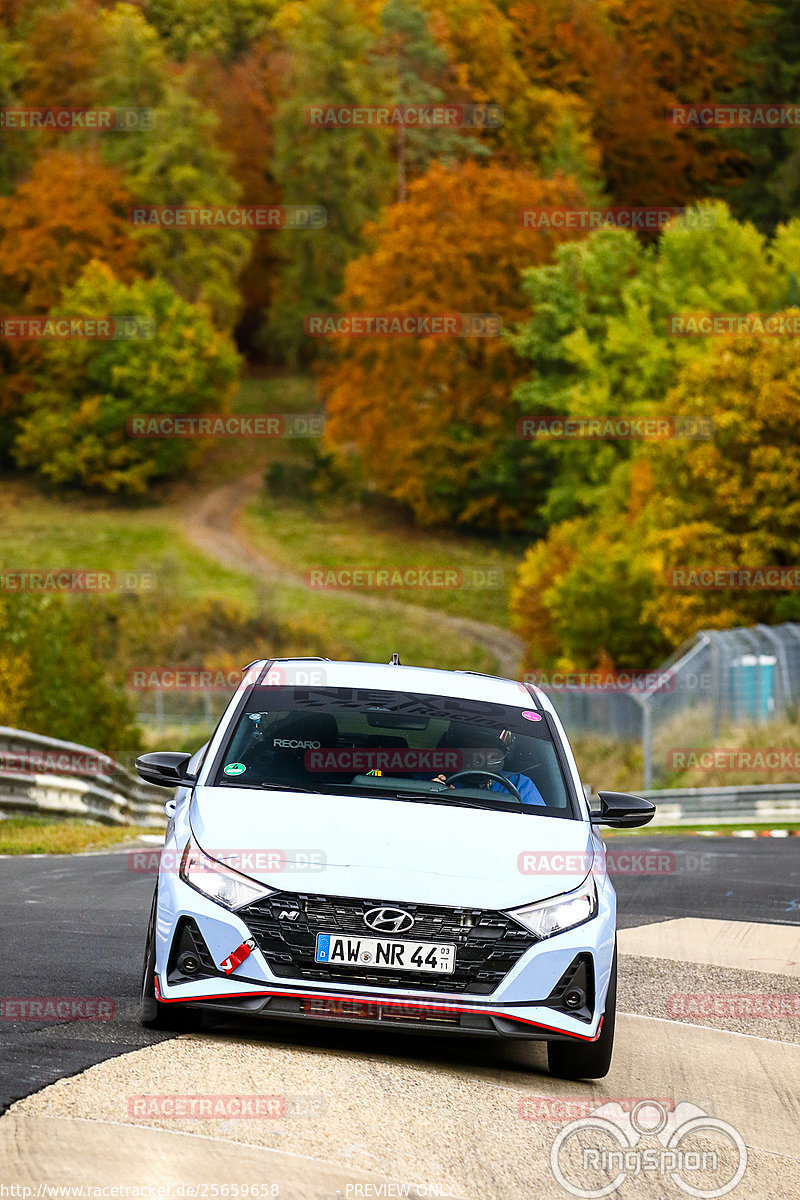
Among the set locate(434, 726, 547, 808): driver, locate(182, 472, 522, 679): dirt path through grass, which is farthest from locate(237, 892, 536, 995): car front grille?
locate(182, 472, 522, 679): dirt path through grass

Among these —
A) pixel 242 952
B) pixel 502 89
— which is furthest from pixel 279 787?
pixel 502 89

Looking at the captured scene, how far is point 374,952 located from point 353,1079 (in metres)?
0.49

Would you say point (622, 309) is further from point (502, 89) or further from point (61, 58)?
point (61, 58)

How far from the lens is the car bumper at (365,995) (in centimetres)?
741

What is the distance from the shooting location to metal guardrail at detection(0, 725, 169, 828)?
19.6 m

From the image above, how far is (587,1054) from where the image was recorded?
307 inches

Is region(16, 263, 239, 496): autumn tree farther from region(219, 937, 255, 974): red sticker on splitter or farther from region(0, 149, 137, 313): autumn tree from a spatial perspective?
region(219, 937, 255, 974): red sticker on splitter

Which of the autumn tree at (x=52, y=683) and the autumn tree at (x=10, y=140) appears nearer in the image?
the autumn tree at (x=52, y=683)

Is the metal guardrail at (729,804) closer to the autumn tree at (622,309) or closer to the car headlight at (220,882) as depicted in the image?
the car headlight at (220,882)

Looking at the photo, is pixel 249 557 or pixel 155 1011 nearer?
pixel 155 1011

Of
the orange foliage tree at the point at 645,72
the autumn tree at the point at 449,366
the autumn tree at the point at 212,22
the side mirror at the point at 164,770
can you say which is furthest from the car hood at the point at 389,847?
the autumn tree at the point at 212,22

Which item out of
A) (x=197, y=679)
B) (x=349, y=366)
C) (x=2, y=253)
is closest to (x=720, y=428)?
(x=197, y=679)

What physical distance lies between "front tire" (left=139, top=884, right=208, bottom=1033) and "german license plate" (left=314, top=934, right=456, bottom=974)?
2.24 feet

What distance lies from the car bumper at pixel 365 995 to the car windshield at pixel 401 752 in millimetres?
917
